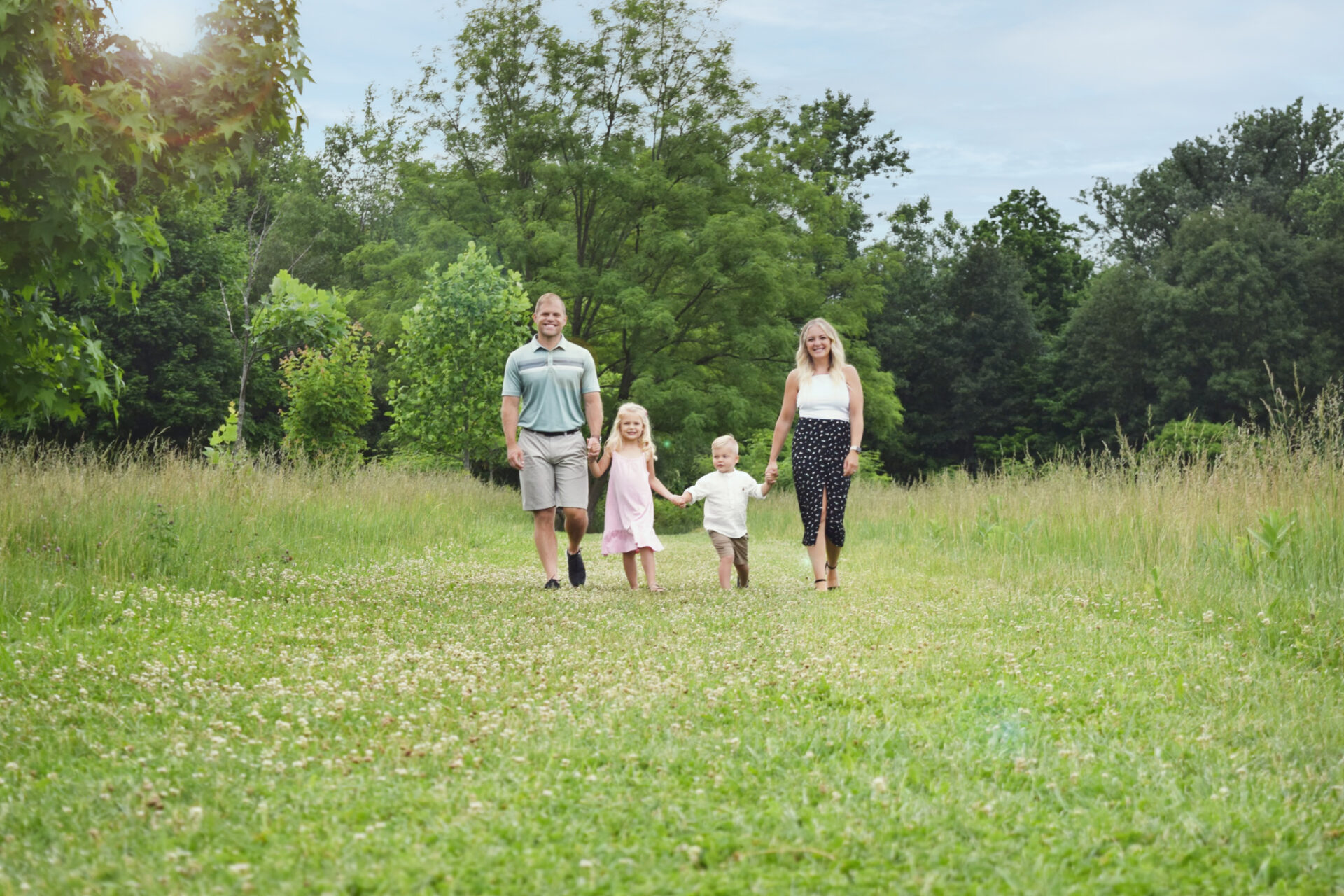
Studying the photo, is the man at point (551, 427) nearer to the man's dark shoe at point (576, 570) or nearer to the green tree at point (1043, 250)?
the man's dark shoe at point (576, 570)

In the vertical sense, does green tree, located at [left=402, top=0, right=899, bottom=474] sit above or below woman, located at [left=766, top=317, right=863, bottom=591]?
above

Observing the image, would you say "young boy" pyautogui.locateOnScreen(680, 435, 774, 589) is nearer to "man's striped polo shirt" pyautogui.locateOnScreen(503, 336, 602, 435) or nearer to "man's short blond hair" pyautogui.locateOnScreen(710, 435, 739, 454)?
"man's short blond hair" pyautogui.locateOnScreen(710, 435, 739, 454)

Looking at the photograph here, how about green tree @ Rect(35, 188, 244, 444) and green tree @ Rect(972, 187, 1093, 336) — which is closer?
green tree @ Rect(35, 188, 244, 444)

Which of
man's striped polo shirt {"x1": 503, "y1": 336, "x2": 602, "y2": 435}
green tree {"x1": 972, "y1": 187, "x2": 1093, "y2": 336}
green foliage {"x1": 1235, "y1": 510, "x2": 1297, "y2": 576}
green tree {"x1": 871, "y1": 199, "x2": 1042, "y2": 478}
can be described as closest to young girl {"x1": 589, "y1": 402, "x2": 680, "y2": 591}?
man's striped polo shirt {"x1": 503, "y1": 336, "x2": 602, "y2": 435}

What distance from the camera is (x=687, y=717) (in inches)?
170

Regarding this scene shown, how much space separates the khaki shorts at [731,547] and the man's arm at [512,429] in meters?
1.74

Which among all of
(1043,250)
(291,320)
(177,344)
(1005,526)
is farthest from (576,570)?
(1043,250)

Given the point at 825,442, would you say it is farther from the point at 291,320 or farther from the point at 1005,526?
the point at 291,320

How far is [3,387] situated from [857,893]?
822 cm

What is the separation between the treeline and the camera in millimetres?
25125

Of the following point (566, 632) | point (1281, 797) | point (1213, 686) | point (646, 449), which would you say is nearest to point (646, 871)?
point (1281, 797)

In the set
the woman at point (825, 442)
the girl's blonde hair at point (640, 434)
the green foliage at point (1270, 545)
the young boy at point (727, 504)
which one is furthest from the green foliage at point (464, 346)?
the green foliage at point (1270, 545)

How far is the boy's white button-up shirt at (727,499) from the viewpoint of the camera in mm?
9133

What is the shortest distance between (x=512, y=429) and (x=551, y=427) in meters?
0.34
